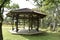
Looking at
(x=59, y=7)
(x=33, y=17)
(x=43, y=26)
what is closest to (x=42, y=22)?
(x=43, y=26)

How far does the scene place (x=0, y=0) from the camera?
9219 mm

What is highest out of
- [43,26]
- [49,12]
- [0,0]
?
[0,0]

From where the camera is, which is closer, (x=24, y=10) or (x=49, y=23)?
(x=24, y=10)

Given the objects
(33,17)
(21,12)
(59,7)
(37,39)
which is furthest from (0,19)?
(59,7)

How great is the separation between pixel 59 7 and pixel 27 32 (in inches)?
307

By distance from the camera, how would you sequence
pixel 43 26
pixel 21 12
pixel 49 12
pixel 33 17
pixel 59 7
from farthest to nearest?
pixel 43 26, pixel 49 12, pixel 59 7, pixel 33 17, pixel 21 12

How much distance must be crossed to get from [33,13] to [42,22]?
10.00m

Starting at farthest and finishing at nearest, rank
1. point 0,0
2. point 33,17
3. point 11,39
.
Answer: point 33,17 < point 11,39 < point 0,0

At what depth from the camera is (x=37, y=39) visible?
44.8ft

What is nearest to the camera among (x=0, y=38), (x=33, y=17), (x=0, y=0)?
(x=0, y=38)

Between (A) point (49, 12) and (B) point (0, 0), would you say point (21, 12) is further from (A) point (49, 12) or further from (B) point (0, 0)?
(A) point (49, 12)

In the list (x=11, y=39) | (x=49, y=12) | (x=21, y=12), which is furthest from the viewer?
(x=49, y=12)

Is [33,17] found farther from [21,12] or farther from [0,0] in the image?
[0,0]

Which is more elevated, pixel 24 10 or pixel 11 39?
pixel 24 10
